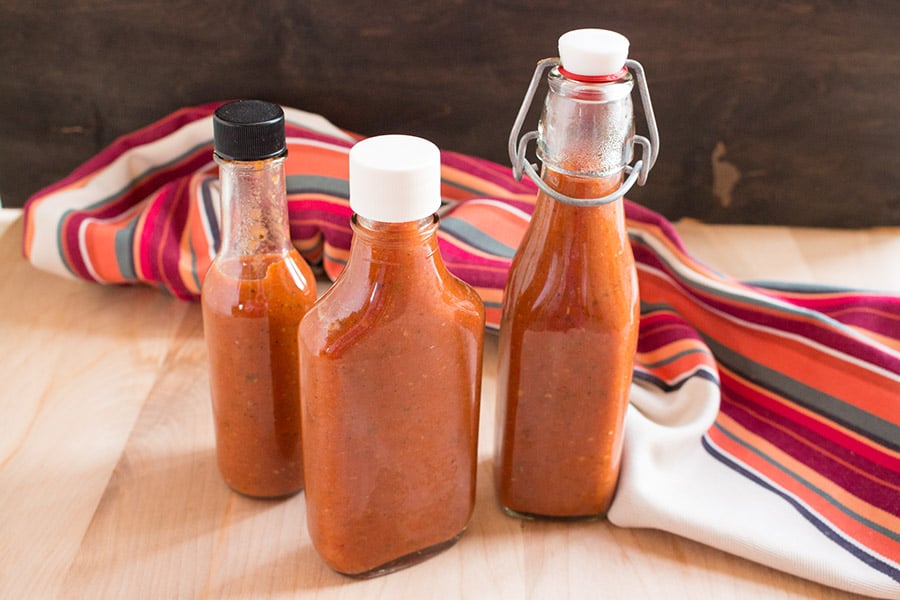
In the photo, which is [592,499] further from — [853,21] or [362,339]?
[853,21]

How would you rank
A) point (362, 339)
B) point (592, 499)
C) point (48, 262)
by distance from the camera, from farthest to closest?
point (48, 262)
point (592, 499)
point (362, 339)

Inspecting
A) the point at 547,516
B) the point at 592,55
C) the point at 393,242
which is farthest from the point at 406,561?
the point at 592,55

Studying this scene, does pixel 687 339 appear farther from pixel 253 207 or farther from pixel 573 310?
pixel 253 207

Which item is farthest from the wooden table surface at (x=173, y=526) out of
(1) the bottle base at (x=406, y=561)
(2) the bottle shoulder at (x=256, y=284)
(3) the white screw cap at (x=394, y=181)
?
(3) the white screw cap at (x=394, y=181)

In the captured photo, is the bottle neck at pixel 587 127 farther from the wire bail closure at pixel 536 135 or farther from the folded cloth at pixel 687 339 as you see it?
the folded cloth at pixel 687 339

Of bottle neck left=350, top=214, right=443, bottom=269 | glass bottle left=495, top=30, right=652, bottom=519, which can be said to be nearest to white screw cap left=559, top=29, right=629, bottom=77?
glass bottle left=495, top=30, right=652, bottom=519

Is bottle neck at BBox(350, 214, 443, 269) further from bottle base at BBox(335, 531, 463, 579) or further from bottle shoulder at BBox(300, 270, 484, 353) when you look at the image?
bottle base at BBox(335, 531, 463, 579)

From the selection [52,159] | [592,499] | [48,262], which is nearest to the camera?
[592,499]

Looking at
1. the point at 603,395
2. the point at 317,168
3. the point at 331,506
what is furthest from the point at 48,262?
the point at 603,395
